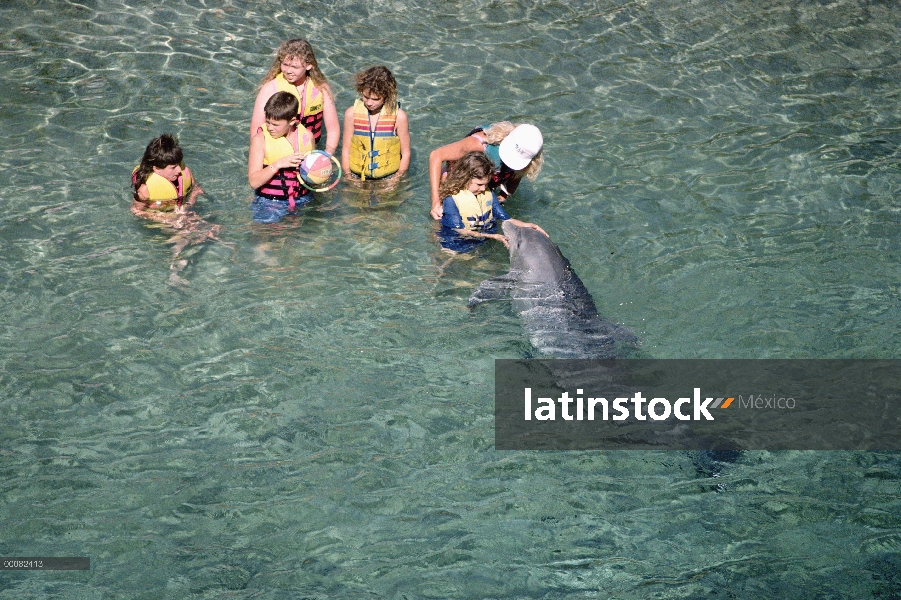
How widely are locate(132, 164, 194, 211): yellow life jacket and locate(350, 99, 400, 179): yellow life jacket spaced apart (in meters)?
1.71

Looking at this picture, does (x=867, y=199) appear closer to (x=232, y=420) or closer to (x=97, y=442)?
(x=232, y=420)

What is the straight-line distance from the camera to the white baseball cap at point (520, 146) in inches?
310

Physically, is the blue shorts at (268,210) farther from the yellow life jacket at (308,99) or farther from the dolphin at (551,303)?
the dolphin at (551,303)

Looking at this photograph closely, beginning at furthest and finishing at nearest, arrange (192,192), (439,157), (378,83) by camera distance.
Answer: (192,192)
(378,83)
(439,157)

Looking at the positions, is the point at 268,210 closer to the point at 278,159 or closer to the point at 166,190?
the point at 278,159

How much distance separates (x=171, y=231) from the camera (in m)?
8.20

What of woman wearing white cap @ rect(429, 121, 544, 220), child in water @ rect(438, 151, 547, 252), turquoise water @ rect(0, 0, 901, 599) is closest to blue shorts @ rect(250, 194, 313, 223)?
turquoise water @ rect(0, 0, 901, 599)

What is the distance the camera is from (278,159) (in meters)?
8.15

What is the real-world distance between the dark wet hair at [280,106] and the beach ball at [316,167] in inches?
16.9

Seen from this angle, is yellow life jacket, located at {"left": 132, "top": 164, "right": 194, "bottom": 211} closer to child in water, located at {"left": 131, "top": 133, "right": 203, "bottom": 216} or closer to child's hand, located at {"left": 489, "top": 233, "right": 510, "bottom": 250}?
child in water, located at {"left": 131, "top": 133, "right": 203, "bottom": 216}

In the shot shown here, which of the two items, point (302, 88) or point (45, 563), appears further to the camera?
point (302, 88)

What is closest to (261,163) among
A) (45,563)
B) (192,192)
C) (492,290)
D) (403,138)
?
(192,192)

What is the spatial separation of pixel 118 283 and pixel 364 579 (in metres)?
3.78

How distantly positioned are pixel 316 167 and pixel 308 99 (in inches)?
44.4
